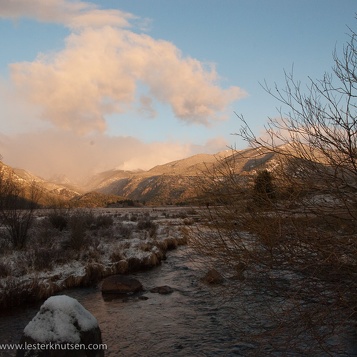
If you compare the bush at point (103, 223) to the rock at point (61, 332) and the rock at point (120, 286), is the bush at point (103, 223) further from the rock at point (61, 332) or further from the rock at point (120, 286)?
the rock at point (61, 332)

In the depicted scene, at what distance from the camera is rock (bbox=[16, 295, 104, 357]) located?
5.92 meters

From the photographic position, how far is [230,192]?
567cm

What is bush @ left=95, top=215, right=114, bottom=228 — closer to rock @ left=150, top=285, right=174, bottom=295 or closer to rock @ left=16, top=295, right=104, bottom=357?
rock @ left=150, top=285, right=174, bottom=295

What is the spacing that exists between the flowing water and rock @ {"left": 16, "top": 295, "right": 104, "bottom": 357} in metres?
1.57

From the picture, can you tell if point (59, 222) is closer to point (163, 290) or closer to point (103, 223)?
point (103, 223)

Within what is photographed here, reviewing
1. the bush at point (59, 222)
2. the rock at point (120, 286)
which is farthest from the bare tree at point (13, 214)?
the rock at point (120, 286)

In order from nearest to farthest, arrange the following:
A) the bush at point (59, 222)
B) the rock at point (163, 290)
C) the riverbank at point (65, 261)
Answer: the riverbank at point (65, 261) < the rock at point (163, 290) < the bush at point (59, 222)

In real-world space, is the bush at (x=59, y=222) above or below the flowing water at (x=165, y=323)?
above

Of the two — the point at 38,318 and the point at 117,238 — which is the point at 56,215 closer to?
the point at 117,238

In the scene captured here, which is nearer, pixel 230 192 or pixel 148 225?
pixel 230 192

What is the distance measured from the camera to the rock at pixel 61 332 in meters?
5.92

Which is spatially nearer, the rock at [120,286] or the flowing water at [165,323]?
the flowing water at [165,323]

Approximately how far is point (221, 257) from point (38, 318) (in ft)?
11.5

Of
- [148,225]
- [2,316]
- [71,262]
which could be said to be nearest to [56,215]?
[148,225]
